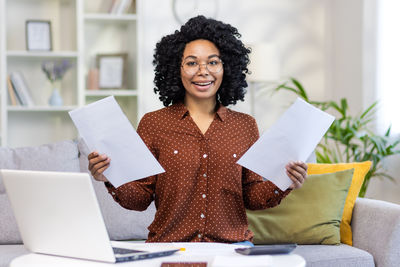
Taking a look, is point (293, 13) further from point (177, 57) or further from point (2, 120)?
point (177, 57)

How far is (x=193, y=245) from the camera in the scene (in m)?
1.53

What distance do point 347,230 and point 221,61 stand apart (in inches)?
44.5

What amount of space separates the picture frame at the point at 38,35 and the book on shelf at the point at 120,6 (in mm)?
451

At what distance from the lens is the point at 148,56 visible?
4.50m

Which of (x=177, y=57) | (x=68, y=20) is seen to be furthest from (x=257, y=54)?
(x=177, y=57)

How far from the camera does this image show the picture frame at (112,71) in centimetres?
422

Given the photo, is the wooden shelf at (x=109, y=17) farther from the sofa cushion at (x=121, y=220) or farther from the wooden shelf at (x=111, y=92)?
the sofa cushion at (x=121, y=220)

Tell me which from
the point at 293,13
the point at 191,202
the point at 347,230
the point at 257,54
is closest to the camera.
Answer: the point at 191,202

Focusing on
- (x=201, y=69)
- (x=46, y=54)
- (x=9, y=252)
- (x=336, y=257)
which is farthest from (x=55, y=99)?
(x=201, y=69)

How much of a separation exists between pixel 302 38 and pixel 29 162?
2.84 m

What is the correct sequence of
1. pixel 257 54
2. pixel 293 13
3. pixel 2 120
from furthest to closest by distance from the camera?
pixel 293 13 < pixel 257 54 < pixel 2 120

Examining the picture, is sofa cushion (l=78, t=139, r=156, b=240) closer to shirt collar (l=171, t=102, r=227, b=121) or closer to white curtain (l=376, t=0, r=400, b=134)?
shirt collar (l=171, t=102, r=227, b=121)

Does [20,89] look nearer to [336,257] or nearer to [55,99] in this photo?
[55,99]

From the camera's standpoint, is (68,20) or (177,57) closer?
(177,57)
